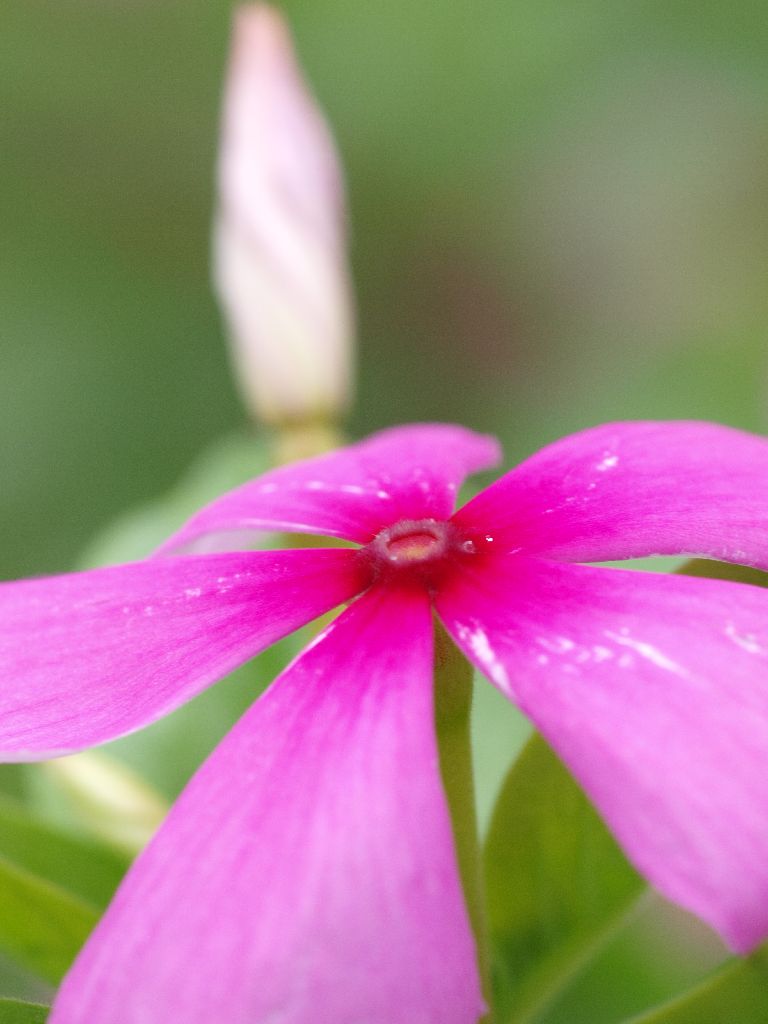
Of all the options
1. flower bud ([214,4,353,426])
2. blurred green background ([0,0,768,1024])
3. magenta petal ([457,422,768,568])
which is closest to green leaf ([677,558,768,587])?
magenta petal ([457,422,768,568])

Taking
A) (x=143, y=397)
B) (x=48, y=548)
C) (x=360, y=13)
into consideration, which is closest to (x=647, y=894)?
(x=48, y=548)

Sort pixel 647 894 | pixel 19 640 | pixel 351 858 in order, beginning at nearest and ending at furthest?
pixel 351 858 < pixel 19 640 < pixel 647 894

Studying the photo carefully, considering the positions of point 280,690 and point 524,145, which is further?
point 524,145

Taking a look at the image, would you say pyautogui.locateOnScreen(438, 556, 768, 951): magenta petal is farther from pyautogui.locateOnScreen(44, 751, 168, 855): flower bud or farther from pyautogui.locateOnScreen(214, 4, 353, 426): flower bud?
pyautogui.locateOnScreen(214, 4, 353, 426): flower bud

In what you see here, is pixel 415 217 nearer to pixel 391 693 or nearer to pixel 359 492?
pixel 359 492

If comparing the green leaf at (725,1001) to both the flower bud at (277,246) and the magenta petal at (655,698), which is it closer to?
the magenta petal at (655,698)

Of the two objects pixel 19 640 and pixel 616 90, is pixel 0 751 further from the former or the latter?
pixel 616 90

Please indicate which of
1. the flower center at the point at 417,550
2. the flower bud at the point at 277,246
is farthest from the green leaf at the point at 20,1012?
the flower bud at the point at 277,246
